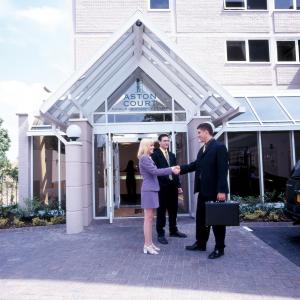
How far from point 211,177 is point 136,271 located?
1873mm

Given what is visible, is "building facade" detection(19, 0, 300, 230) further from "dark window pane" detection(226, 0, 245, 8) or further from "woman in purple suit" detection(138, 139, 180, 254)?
"woman in purple suit" detection(138, 139, 180, 254)

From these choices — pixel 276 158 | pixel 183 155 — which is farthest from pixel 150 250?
pixel 276 158

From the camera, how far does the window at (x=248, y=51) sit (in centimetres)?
1647

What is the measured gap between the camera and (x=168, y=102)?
1120 centimetres

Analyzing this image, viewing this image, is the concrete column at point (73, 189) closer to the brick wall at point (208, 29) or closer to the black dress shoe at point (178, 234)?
the black dress shoe at point (178, 234)

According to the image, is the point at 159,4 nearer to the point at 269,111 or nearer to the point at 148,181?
the point at 269,111

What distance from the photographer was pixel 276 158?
12719 mm

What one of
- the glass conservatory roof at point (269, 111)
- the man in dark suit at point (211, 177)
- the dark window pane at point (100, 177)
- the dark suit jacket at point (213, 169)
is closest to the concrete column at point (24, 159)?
the dark window pane at point (100, 177)

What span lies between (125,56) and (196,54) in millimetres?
6625

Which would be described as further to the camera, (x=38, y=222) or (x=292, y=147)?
(x=292, y=147)

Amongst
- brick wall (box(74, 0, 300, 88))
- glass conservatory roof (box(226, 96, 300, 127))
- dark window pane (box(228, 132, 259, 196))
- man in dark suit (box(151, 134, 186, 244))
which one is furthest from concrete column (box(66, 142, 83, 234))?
brick wall (box(74, 0, 300, 88))

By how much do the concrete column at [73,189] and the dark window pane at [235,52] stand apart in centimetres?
1004

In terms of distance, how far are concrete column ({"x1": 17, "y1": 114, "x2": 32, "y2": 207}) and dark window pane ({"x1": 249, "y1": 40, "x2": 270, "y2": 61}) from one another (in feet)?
32.7

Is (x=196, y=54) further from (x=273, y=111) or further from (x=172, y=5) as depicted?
(x=273, y=111)
